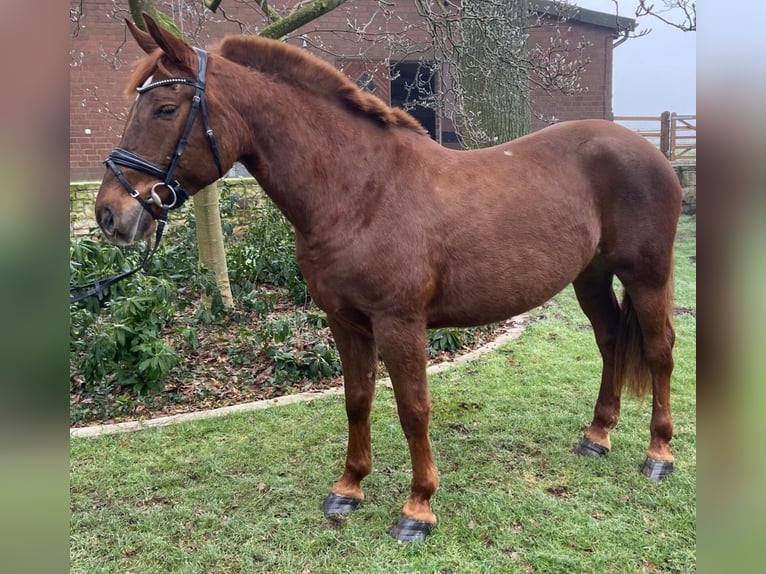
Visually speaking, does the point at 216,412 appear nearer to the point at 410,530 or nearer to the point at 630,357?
the point at 410,530

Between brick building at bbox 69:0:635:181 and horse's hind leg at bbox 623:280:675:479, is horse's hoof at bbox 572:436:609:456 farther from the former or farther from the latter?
brick building at bbox 69:0:635:181

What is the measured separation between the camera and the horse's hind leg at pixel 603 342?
321 centimetres

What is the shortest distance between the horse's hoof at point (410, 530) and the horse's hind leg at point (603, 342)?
1228 mm

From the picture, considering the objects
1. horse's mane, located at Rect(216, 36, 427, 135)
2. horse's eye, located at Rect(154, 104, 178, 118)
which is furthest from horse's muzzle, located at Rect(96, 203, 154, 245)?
horse's mane, located at Rect(216, 36, 427, 135)

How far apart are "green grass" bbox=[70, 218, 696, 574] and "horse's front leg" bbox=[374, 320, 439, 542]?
101 millimetres

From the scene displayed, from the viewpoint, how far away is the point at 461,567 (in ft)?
7.41

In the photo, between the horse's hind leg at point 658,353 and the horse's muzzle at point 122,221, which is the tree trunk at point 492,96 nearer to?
the horse's hind leg at point 658,353

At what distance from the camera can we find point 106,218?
6.42 feet

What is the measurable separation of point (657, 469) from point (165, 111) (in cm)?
301

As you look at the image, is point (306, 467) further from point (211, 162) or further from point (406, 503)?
point (211, 162)

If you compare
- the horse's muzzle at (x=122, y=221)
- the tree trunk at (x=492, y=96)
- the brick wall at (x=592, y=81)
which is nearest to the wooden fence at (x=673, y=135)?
the brick wall at (x=592, y=81)

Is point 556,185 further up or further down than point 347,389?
further up
